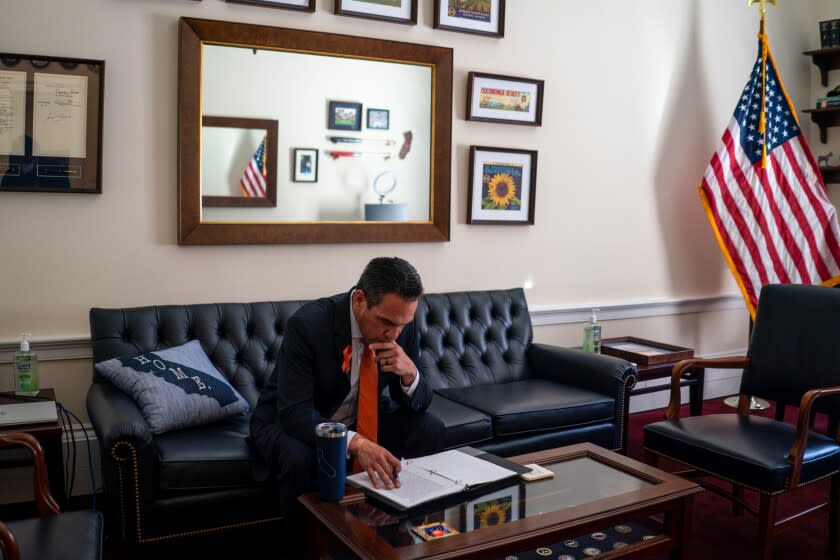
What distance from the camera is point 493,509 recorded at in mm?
2086

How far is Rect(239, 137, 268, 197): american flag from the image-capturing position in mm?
3484

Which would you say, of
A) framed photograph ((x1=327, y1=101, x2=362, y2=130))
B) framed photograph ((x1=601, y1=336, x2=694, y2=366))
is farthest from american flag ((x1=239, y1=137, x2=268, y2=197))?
framed photograph ((x1=601, y1=336, x2=694, y2=366))

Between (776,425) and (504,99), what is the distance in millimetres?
2117

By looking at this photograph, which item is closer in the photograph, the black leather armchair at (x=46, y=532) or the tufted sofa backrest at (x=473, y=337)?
the black leather armchair at (x=46, y=532)

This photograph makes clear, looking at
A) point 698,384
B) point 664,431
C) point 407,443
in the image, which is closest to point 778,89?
point 698,384

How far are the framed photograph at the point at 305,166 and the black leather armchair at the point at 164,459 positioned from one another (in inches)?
34.5

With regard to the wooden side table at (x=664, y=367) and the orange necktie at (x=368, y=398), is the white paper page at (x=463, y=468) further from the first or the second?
the wooden side table at (x=664, y=367)

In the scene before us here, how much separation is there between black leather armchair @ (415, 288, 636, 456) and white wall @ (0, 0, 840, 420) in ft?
0.95

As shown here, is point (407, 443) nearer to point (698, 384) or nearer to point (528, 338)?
point (528, 338)

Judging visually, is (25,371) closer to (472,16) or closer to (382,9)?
(382,9)

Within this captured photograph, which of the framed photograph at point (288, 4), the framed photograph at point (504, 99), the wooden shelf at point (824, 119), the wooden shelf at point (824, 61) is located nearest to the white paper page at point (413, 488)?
the framed photograph at point (288, 4)

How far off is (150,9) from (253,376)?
5.29 feet

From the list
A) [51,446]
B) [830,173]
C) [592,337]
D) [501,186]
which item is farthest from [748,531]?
[830,173]

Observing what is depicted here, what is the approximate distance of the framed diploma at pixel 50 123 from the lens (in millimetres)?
3031
